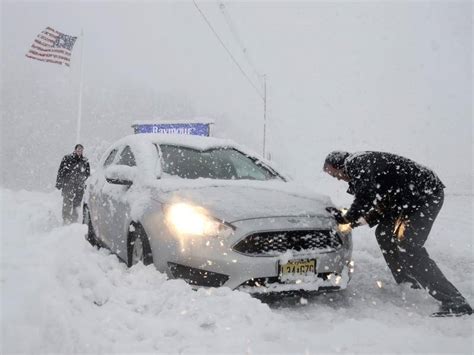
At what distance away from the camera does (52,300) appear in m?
2.31

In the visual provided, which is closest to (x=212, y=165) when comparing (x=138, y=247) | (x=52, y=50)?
(x=138, y=247)

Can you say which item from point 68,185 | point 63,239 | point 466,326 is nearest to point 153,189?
point 63,239

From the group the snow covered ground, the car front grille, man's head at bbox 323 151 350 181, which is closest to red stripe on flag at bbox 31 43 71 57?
the snow covered ground

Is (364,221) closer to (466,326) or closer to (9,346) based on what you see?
(466,326)

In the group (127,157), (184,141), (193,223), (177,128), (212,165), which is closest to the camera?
(193,223)

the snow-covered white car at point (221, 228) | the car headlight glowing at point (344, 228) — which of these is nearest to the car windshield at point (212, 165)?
the snow-covered white car at point (221, 228)

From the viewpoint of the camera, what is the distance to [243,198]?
4.07 m

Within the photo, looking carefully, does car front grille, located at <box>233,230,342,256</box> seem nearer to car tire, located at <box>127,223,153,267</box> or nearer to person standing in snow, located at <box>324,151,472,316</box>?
person standing in snow, located at <box>324,151,472,316</box>

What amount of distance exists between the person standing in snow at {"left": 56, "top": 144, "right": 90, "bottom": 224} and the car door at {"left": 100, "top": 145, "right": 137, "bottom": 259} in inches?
185

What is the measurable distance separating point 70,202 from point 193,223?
7080 mm

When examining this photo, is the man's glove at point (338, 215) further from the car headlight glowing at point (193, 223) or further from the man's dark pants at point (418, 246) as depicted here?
the car headlight glowing at point (193, 223)

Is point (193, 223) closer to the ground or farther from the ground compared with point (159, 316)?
farther from the ground

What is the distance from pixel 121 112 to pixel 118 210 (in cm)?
10517

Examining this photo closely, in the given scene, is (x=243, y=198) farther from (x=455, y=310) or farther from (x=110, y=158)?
(x=110, y=158)
